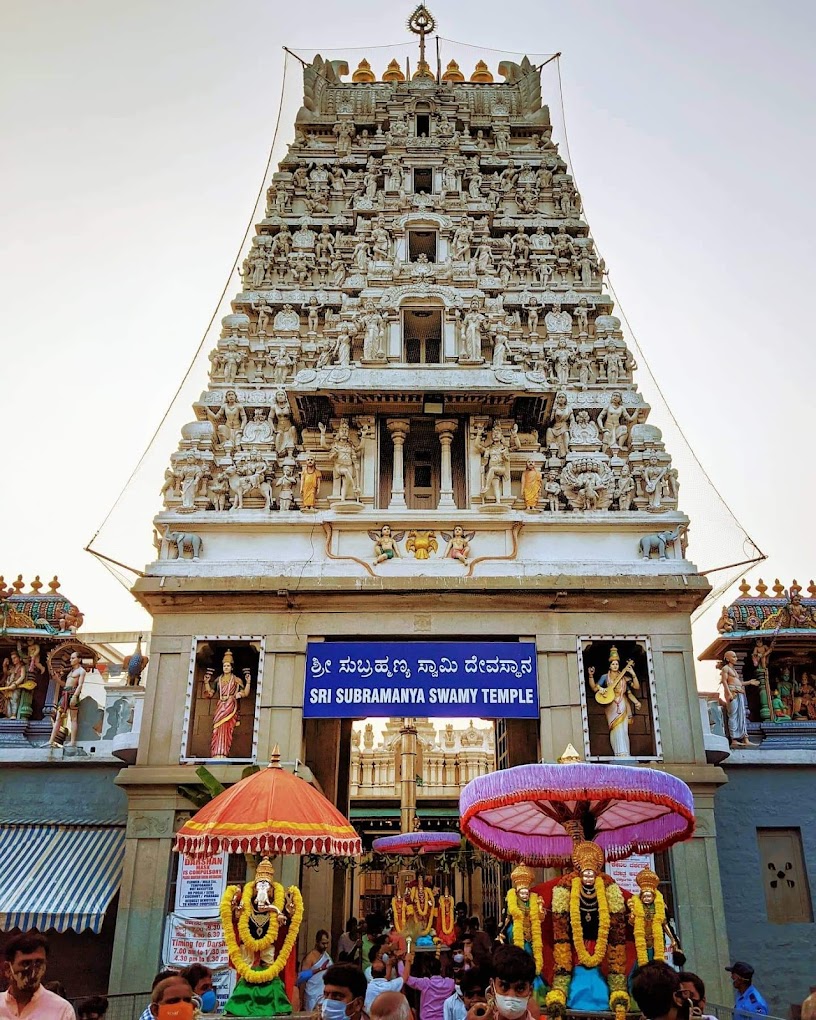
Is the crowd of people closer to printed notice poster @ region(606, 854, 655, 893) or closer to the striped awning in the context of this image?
printed notice poster @ region(606, 854, 655, 893)

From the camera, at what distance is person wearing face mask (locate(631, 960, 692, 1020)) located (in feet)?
17.2

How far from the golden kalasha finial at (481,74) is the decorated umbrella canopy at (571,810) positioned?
23.5m

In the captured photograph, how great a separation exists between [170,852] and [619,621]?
8.64 m

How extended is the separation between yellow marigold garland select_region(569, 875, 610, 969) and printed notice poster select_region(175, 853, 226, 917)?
7966 millimetres

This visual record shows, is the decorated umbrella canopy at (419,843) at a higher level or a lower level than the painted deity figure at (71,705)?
lower

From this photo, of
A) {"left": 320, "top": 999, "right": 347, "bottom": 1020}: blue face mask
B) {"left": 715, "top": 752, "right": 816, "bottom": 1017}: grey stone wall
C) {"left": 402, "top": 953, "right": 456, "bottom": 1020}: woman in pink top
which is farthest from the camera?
{"left": 715, "top": 752, "right": 816, "bottom": 1017}: grey stone wall

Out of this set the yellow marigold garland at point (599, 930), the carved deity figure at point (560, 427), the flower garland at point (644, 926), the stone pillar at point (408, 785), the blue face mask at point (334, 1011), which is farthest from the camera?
the stone pillar at point (408, 785)

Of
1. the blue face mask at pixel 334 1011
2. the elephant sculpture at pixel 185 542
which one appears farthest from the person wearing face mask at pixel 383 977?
the elephant sculpture at pixel 185 542

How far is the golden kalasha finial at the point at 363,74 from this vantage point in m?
26.3

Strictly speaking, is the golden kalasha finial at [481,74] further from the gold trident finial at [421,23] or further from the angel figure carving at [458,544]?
the angel figure carving at [458,544]

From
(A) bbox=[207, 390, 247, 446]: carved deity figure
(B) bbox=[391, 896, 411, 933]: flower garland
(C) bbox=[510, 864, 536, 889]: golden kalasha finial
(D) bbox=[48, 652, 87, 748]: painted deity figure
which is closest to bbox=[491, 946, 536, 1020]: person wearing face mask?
(C) bbox=[510, 864, 536, 889]: golden kalasha finial

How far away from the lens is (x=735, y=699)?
17781 mm

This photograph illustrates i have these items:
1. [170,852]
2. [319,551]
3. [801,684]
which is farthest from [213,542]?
[801,684]

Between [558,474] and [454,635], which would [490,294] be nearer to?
[558,474]
